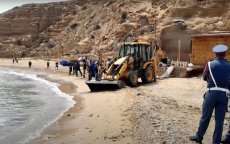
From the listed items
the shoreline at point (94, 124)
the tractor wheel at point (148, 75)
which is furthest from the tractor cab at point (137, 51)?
the shoreline at point (94, 124)

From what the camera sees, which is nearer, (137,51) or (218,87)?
(218,87)

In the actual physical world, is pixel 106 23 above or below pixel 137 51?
above

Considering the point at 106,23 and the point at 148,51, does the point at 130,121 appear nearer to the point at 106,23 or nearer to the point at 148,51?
the point at 148,51

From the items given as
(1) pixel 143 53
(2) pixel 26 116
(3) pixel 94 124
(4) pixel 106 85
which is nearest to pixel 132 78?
(4) pixel 106 85

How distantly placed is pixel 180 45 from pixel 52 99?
682 inches

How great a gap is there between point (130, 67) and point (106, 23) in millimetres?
47369

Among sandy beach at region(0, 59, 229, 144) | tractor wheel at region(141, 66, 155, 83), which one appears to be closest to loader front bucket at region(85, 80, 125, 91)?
sandy beach at region(0, 59, 229, 144)

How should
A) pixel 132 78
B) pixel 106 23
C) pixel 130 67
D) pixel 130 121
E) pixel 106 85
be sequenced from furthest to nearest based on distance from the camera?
pixel 106 23 → pixel 130 67 → pixel 132 78 → pixel 106 85 → pixel 130 121

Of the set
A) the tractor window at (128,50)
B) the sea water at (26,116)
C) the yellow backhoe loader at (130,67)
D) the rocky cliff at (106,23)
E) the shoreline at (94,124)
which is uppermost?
the rocky cliff at (106,23)

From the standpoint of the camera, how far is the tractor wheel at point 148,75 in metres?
23.2

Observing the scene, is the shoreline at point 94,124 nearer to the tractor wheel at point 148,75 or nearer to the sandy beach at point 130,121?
the sandy beach at point 130,121

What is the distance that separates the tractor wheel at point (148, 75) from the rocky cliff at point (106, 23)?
3460mm

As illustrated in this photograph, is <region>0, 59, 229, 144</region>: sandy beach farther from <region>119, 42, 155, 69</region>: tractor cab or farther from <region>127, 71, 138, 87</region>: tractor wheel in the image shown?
<region>119, 42, 155, 69</region>: tractor cab

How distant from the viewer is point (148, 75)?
2338cm
